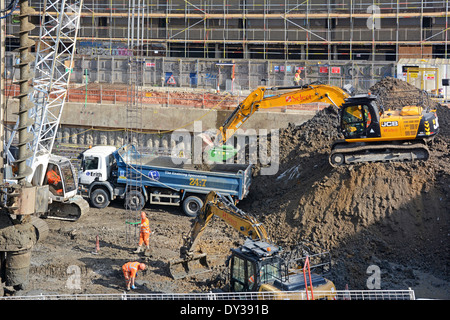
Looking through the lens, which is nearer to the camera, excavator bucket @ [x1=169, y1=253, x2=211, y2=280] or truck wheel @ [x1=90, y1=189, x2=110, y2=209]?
excavator bucket @ [x1=169, y1=253, x2=211, y2=280]

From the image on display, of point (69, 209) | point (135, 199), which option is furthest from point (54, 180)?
point (135, 199)

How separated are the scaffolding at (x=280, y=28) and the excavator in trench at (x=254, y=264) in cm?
2378

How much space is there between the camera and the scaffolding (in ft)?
123

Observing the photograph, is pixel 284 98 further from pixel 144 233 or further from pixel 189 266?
pixel 189 266

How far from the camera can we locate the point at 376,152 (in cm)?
1784

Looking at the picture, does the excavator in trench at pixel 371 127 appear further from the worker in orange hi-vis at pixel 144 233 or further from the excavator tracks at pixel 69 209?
the excavator tracks at pixel 69 209

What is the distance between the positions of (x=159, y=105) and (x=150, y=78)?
731 centimetres

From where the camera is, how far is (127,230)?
19016 millimetres

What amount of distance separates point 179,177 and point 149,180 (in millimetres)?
1085

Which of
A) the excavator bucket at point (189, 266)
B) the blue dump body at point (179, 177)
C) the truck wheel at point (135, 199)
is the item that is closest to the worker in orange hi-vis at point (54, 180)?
the blue dump body at point (179, 177)

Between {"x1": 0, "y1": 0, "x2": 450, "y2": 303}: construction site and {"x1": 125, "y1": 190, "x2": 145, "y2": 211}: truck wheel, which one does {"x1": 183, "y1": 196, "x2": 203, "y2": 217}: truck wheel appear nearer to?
{"x1": 0, "y1": 0, "x2": 450, "y2": 303}: construction site

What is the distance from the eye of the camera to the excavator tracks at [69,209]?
20.1 meters

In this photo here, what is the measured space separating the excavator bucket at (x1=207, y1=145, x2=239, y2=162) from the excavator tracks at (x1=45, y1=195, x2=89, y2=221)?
5.04m

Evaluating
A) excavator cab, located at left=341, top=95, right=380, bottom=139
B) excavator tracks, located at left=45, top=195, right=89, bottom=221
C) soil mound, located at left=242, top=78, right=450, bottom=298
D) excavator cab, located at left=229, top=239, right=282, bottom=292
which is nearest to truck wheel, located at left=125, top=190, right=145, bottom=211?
excavator tracks, located at left=45, top=195, right=89, bottom=221
